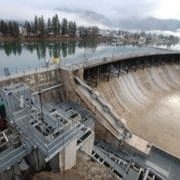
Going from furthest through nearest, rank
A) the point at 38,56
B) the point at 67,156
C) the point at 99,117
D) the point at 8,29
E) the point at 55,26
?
the point at 55,26
the point at 8,29
the point at 38,56
the point at 99,117
the point at 67,156

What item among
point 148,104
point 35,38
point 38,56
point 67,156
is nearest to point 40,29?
point 35,38

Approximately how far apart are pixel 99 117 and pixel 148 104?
13207 millimetres

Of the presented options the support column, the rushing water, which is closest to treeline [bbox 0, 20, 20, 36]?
the rushing water

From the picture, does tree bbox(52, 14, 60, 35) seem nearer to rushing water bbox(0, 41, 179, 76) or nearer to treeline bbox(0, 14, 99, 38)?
treeline bbox(0, 14, 99, 38)

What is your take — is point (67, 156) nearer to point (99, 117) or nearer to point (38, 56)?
point (99, 117)

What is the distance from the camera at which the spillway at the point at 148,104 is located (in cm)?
2023

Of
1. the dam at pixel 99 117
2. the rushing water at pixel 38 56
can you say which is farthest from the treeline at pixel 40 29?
the dam at pixel 99 117

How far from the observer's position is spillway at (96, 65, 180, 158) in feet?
66.4

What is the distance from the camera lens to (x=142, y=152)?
51.2 feet

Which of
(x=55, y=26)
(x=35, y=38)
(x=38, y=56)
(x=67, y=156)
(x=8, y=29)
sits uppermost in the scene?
(x=55, y=26)

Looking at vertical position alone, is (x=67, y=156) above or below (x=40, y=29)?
below

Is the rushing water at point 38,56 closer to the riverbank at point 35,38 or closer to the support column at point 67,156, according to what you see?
the support column at point 67,156

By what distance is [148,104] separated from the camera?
27.2 meters

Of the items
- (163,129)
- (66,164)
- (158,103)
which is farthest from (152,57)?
(66,164)
